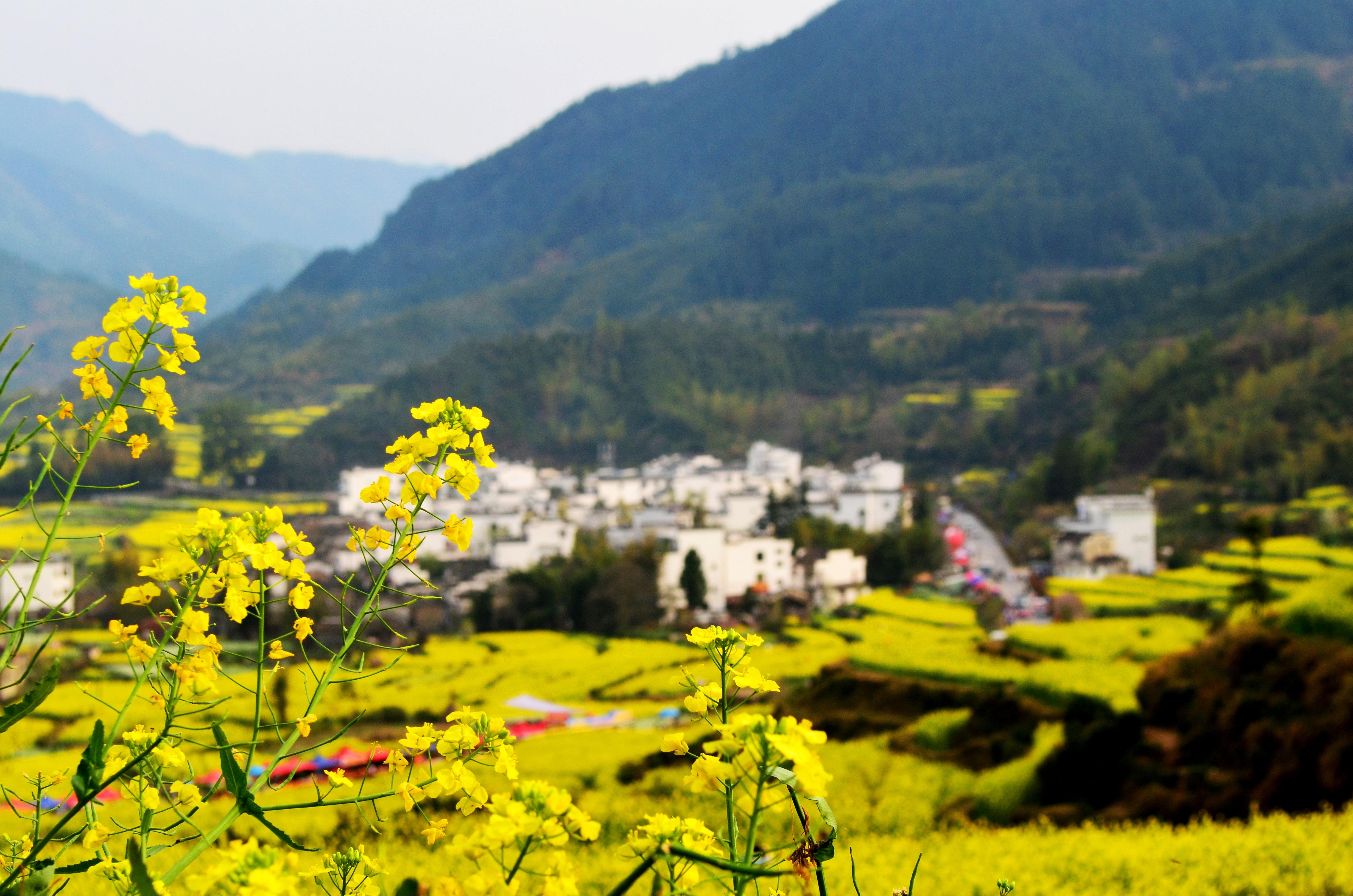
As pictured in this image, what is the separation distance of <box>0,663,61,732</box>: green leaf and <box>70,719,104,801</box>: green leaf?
0.20 feet

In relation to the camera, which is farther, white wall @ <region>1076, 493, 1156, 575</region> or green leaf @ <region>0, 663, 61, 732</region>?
white wall @ <region>1076, 493, 1156, 575</region>

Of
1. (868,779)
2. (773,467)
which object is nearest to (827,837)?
(868,779)

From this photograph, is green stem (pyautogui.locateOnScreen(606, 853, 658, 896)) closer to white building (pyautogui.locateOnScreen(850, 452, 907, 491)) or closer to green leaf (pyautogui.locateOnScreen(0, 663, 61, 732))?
green leaf (pyautogui.locateOnScreen(0, 663, 61, 732))

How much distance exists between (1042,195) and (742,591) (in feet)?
297

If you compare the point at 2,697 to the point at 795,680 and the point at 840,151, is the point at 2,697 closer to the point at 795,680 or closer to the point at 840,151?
the point at 795,680

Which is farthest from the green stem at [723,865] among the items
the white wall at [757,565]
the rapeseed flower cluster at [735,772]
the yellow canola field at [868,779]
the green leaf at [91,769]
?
the white wall at [757,565]

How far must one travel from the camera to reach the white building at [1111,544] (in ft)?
79.7

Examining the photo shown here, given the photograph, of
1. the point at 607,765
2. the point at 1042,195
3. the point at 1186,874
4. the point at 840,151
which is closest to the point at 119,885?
the point at 1186,874

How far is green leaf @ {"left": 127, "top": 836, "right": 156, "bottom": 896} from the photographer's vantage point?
88 cm

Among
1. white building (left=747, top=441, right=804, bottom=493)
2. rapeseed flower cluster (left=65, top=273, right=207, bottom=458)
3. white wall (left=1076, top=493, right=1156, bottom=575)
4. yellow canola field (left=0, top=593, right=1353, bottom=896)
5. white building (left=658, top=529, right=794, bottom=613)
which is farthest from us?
white building (left=747, top=441, right=804, bottom=493)

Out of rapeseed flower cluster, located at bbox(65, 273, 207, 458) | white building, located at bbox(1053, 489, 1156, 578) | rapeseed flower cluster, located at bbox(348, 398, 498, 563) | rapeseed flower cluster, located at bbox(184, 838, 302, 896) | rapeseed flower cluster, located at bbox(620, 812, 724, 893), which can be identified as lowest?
white building, located at bbox(1053, 489, 1156, 578)

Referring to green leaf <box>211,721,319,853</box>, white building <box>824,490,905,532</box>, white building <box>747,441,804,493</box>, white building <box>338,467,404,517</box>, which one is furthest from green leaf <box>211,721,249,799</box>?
white building <box>747,441,804,493</box>

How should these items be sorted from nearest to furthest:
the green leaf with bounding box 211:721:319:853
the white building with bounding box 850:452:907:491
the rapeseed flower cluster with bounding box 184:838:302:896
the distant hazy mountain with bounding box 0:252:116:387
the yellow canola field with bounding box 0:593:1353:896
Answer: the rapeseed flower cluster with bounding box 184:838:302:896, the green leaf with bounding box 211:721:319:853, the yellow canola field with bounding box 0:593:1353:896, the white building with bounding box 850:452:907:491, the distant hazy mountain with bounding box 0:252:116:387

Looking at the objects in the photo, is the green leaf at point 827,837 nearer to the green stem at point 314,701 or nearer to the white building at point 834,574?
the green stem at point 314,701
